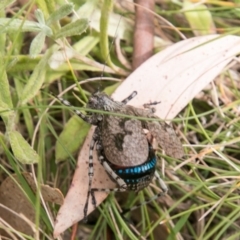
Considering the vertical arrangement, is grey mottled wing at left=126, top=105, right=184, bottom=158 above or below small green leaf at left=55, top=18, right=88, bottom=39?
below

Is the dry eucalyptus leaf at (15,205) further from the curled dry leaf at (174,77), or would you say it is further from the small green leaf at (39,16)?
the small green leaf at (39,16)

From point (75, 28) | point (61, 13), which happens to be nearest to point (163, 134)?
point (75, 28)

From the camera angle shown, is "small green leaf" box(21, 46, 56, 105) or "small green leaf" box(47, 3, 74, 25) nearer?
"small green leaf" box(47, 3, 74, 25)

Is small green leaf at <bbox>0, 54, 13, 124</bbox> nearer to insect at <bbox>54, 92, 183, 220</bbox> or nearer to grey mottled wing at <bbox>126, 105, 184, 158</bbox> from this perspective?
insect at <bbox>54, 92, 183, 220</bbox>

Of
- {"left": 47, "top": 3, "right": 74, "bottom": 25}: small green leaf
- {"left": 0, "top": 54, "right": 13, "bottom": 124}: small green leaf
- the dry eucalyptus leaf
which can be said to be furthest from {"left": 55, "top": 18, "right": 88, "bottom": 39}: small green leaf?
the dry eucalyptus leaf

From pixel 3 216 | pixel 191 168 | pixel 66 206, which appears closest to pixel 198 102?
pixel 191 168

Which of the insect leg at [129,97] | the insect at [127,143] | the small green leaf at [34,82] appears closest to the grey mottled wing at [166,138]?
the insect at [127,143]

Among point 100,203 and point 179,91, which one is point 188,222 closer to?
point 100,203
